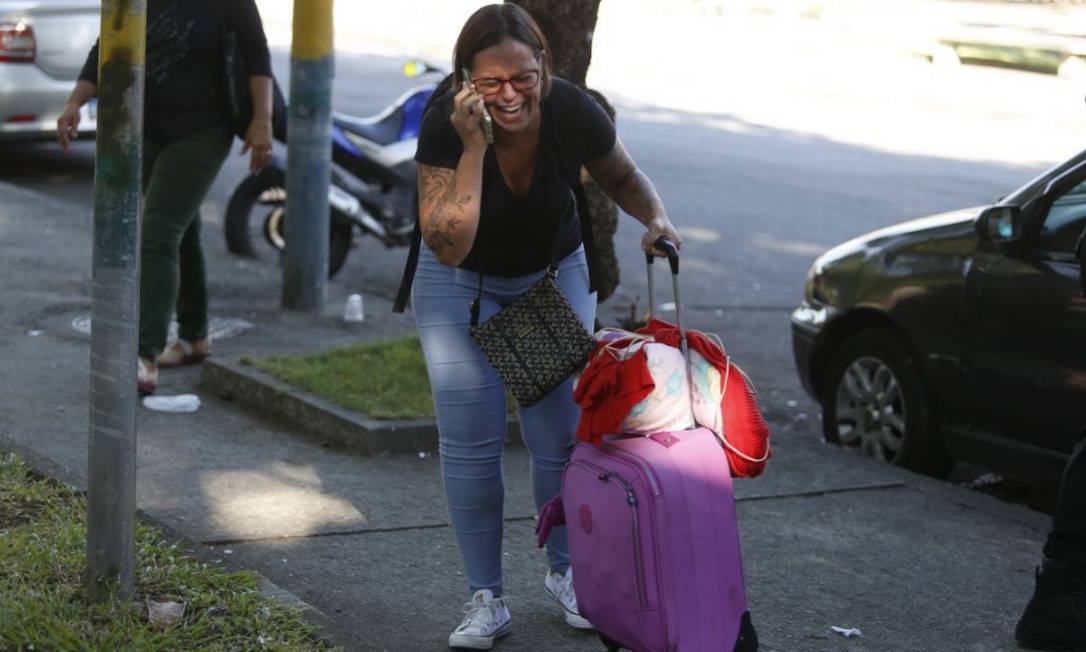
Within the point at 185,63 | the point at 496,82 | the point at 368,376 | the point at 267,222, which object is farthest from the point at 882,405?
the point at 267,222

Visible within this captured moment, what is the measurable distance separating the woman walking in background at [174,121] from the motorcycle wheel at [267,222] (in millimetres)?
2707

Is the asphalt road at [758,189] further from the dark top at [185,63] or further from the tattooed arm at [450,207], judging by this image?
the tattooed arm at [450,207]

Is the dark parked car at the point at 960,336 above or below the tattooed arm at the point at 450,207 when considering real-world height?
below

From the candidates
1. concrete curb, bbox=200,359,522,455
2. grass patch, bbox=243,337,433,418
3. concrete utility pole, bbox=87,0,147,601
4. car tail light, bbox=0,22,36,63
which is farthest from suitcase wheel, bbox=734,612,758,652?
car tail light, bbox=0,22,36,63

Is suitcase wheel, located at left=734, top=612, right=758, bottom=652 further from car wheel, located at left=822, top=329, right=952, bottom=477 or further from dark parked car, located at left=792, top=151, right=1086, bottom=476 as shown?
car wheel, located at left=822, top=329, right=952, bottom=477

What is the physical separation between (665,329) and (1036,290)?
2.34 metres

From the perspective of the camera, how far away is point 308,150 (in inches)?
336

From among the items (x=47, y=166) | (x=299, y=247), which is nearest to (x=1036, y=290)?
(x=299, y=247)

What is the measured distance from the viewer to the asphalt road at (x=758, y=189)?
10.0 meters

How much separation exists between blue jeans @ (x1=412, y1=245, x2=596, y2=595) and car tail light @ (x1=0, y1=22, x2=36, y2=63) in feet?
27.8

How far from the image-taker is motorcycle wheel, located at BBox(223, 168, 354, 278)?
9867 millimetres

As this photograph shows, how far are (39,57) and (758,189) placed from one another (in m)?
6.04

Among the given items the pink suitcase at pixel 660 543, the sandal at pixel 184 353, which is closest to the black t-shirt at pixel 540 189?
the pink suitcase at pixel 660 543

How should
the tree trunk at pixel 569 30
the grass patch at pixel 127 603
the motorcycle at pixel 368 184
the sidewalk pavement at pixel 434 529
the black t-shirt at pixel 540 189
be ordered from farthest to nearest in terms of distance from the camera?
the motorcycle at pixel 368 184 → the tree trunk at pixel 569 30 → the sidewalk pavement at pixel 434 529 → the black t-shirt at pixel 540 189 → the grass patch at pixel 127 603
